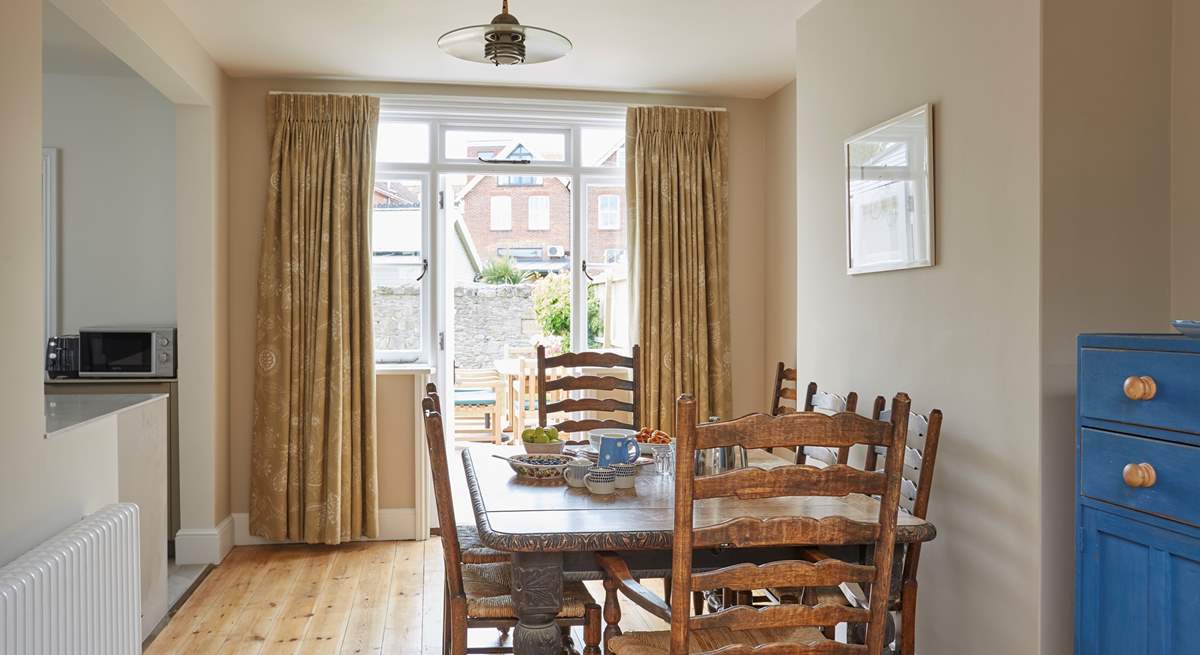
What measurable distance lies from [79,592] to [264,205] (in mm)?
2782

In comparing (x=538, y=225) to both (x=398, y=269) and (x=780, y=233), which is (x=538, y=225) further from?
(x=780, y=233)

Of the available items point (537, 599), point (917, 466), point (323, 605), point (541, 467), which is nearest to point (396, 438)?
point (323, 605)

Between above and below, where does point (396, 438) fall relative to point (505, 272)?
Answer: below

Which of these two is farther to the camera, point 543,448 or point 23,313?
point 543,448

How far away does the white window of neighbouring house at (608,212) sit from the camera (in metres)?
5.23

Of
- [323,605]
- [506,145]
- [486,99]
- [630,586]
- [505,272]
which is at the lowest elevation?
[323,605]

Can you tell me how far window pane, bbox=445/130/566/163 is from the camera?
5.11 metres

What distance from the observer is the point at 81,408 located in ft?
10.2

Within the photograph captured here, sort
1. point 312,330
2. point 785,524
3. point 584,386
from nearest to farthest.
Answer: point 785,524 → point 584,386 → point 312,330

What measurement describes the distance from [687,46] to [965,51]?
6.06 feet

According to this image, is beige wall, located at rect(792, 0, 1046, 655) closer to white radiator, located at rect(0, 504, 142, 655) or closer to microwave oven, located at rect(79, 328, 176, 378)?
white radiator, located at rect(0, 504, 142, 655)

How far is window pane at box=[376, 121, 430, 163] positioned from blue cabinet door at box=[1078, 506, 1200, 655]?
398 cm

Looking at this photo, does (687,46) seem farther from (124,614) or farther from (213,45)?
(124,614)

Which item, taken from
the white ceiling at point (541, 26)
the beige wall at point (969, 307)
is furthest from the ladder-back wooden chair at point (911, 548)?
the white ceiling at point (541, 26)
